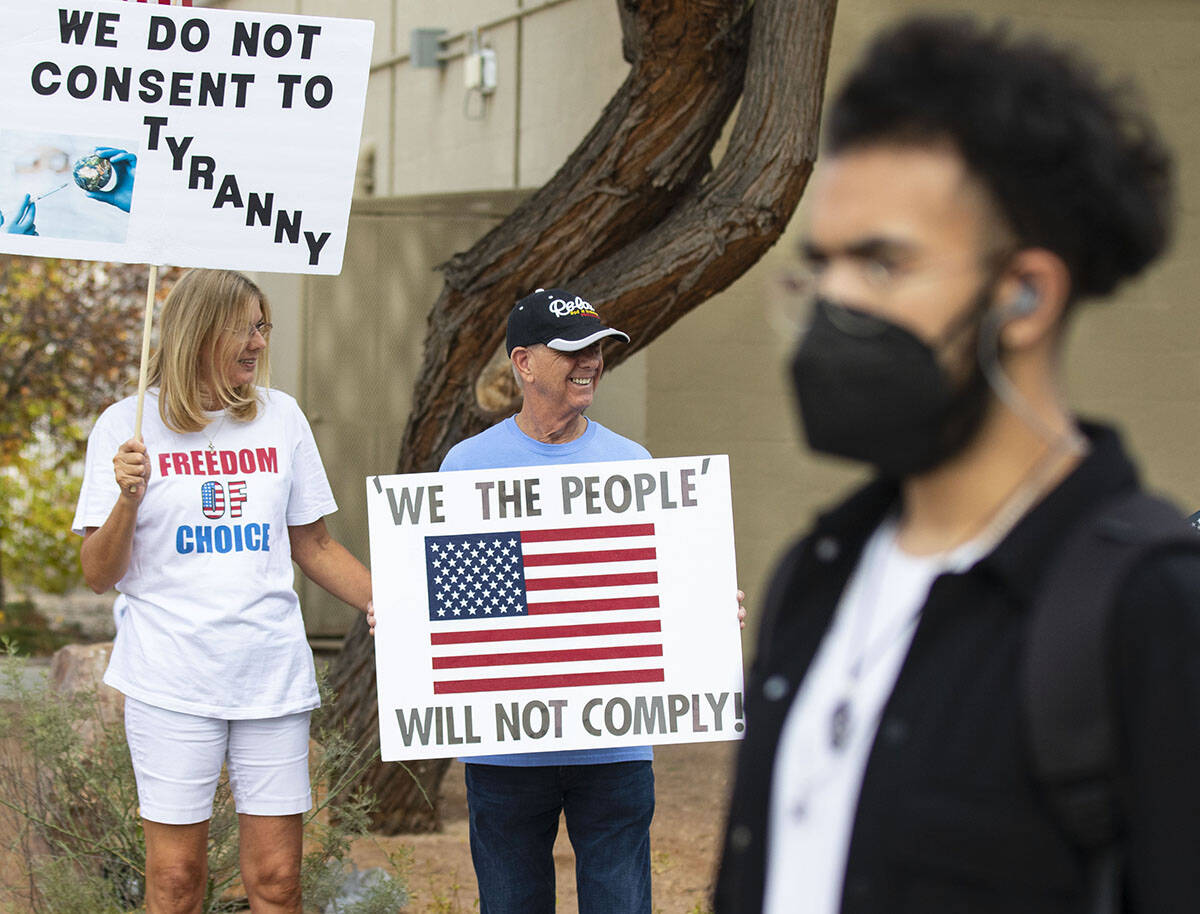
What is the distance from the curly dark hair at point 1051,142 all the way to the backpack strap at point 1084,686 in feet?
0.84

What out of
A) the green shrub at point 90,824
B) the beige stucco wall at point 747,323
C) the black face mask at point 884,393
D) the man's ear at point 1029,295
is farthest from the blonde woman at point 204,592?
the beige stucco wall at point 747,323

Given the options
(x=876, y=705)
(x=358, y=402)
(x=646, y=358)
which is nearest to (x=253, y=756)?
(x=876, y=705)

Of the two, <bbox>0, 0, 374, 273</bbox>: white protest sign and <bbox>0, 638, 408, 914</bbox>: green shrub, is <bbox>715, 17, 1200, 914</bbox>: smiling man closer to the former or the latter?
<bbox>0, 0, 374, 273</bbox>: white protest sign

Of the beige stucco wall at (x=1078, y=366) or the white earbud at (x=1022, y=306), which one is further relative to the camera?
the beige stucco wall at (x=1078, y=366)

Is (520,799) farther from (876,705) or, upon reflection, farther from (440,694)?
(876,705)

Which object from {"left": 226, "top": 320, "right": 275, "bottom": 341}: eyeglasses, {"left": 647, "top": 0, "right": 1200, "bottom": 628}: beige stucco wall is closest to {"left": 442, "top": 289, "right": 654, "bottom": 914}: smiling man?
{"left": 226, "top": 320, "right": 275, "bottom": 341}: eyeglasses

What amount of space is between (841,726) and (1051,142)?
59 cm

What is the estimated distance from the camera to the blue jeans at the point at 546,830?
388cm

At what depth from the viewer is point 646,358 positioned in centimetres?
912

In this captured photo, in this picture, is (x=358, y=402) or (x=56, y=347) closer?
(x=358, y=402)

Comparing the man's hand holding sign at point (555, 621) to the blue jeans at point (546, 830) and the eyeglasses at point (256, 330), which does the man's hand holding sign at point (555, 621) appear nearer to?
the blue jeans at point (546, 830)

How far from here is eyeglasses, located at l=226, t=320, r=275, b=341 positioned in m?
3.97

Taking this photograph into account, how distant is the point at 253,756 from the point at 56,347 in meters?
9.78

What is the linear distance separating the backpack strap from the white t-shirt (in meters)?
2.82
